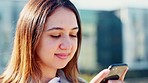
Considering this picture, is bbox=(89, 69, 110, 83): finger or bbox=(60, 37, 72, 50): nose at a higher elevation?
bbox=(60, 37, 72, 50): nose

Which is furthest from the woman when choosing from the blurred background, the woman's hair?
the blurred background

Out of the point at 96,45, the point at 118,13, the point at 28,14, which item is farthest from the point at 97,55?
the point at 28,14

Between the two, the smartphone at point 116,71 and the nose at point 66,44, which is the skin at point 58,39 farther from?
the smartphone at point 116,71

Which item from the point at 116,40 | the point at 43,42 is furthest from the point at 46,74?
the point at 116,40

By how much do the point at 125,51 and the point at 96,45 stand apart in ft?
2.62

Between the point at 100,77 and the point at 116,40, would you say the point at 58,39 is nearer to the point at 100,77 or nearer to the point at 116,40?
the point at 100,77

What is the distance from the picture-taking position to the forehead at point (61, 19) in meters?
0.88

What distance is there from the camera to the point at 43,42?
89cm

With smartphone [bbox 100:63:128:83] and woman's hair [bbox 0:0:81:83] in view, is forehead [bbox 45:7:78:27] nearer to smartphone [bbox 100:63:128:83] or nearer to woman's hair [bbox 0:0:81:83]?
woman's hair [bbox 0:0:81:83]

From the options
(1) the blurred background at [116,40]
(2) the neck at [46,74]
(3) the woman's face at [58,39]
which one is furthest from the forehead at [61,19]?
(1) the blurred background at [116,40]

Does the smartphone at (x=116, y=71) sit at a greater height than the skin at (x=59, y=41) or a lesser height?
lesser

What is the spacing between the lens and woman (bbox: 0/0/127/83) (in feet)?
2.89

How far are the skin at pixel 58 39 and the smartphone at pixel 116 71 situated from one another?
4.2 inches

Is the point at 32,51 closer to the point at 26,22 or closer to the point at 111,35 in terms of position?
the point at 26,22
